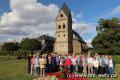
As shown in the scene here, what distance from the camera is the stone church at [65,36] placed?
94938 mm

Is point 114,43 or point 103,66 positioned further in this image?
point 114,43

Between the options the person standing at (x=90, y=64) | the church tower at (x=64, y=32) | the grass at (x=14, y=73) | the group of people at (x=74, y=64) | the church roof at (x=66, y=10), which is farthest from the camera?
the church roof at (x=66, y=10)

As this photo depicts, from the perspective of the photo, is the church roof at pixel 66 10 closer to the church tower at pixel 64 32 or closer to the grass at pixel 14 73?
the church tower at pixel 64 32

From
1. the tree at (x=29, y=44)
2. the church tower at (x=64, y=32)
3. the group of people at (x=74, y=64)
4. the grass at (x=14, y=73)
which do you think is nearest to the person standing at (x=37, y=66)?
the group of people at (x=74, y=64)

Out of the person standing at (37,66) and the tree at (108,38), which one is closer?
the person standing at (37,66)

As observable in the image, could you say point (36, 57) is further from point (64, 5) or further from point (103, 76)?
point (64, 5)

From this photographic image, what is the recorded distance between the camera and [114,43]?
68.8m

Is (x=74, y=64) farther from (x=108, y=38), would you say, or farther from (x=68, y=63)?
(x=108, y=38)

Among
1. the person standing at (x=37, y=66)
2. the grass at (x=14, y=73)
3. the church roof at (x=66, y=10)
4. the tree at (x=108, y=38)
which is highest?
the church roof at (x=66, y=10)

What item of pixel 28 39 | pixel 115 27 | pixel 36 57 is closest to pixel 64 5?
pixel 28 39

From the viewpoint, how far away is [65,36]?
95812 millimetres

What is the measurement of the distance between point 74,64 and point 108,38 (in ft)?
153

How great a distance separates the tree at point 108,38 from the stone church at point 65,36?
24.5m

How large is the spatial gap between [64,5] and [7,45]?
2838cm
